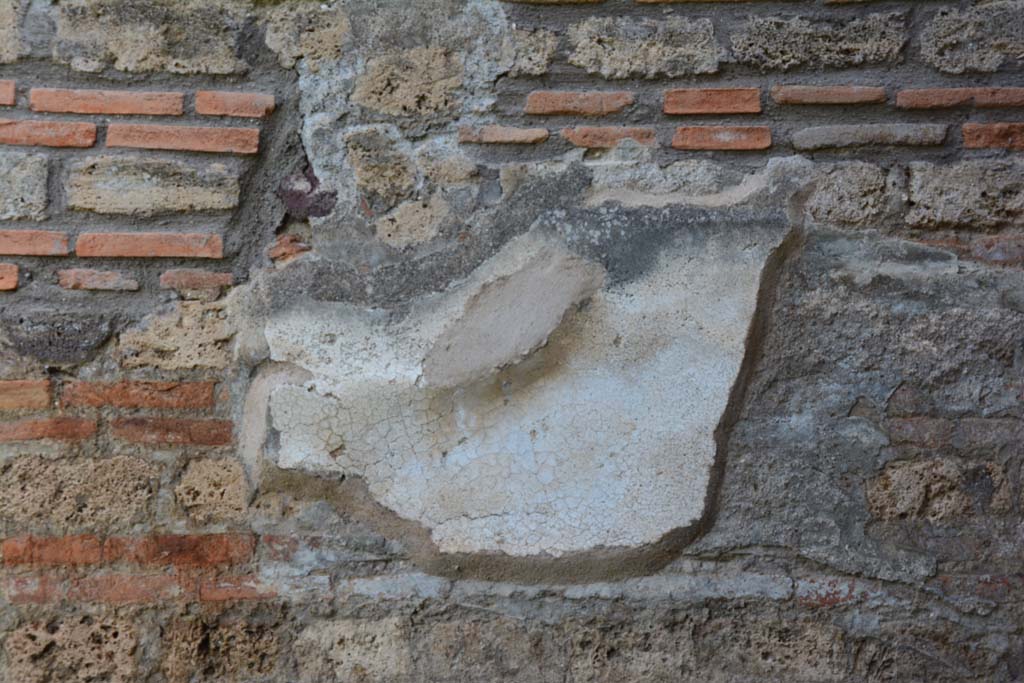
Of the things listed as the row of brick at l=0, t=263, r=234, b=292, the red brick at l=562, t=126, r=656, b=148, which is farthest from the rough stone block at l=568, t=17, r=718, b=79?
the row of brick at l=0, t=263, r=234, b=292

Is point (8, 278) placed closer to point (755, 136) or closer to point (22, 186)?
point (22, 186)

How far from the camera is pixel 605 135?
2.02m

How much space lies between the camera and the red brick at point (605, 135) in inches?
79.3

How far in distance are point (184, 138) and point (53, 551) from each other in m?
0.94

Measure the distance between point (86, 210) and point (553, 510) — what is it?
1.23 metres

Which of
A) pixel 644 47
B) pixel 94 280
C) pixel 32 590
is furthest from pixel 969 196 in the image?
pixel 32 590

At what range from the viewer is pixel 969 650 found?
1874mm

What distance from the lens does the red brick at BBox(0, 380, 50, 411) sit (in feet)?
6.51

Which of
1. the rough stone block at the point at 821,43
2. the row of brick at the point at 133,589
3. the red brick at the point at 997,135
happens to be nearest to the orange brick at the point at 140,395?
the row of brick at the point at 133,589

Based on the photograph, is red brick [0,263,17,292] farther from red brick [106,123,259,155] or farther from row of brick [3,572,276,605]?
row of brick [3,572,276,605]

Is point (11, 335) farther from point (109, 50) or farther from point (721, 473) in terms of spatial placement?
point (721, 473)

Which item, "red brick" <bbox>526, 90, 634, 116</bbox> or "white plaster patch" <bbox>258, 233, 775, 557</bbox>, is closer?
"white plaster patch" <bbox>258, 233, 775, 557</bbox>

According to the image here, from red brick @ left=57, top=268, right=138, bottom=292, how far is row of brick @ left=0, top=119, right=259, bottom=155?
0.28 meters

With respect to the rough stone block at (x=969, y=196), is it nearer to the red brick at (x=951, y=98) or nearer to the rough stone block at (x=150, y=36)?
the red brick at (x=951, y=98)
